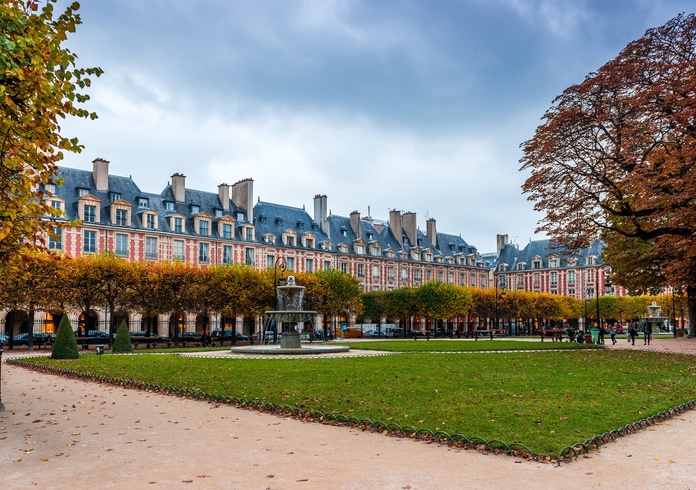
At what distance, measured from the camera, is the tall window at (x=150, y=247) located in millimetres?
53031

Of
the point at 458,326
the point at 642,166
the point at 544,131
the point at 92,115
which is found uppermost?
the point at 544,131

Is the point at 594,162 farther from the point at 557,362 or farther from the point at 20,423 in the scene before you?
the point at 20,423

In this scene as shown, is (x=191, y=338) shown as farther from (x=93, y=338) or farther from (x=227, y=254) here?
(x=227, y=254)

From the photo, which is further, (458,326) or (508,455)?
(458,326)

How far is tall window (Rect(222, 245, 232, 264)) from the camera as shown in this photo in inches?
2283

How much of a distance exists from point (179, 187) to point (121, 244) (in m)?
8.54

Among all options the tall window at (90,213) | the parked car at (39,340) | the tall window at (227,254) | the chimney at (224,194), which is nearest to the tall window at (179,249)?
the tall window at (227,254)

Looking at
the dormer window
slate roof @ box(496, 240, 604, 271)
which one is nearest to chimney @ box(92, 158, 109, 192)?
the dormer window

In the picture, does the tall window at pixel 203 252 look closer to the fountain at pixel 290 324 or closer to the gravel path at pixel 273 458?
the fountain at pixel 290 324

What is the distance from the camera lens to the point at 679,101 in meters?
22.1

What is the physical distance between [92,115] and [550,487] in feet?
27.5

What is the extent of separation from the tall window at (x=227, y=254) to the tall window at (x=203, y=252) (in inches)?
62.1

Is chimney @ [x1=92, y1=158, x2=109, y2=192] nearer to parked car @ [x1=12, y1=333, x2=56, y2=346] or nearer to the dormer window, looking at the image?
the dormer window

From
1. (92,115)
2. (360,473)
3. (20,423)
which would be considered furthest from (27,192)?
(360,473)
